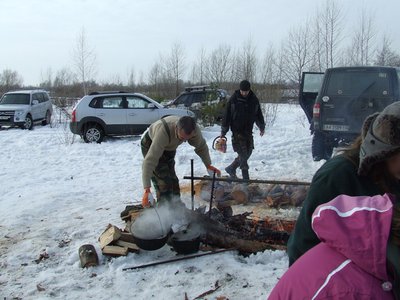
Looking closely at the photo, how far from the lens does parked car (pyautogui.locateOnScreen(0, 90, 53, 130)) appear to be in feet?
58.7

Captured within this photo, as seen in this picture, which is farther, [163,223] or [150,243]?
[163,223]

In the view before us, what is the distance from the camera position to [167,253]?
4.51 meters

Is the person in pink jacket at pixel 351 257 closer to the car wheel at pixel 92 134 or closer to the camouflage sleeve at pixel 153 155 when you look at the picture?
the camouflage sleeve at pixel 153 155

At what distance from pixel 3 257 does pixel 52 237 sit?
0.65 meters

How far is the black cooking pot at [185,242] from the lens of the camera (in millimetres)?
4273

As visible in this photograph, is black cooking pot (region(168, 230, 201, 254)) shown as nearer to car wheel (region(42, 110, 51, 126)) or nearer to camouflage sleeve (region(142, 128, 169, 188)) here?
camouflage sleeve (region(142, 128, 169, 188))

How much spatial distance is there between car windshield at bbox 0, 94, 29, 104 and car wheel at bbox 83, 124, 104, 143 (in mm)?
7052

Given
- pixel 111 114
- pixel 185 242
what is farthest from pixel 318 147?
pixel 111 114

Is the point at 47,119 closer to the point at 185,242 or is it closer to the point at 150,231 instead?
the point at 150,231

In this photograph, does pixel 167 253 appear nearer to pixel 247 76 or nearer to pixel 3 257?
pixel 3 257

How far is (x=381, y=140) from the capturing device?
5.27ft

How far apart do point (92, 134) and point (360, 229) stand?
12.9 m

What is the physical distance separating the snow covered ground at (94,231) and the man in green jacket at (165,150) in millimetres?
841

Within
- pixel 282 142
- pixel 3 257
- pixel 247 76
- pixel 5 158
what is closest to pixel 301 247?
pixel 3 257
